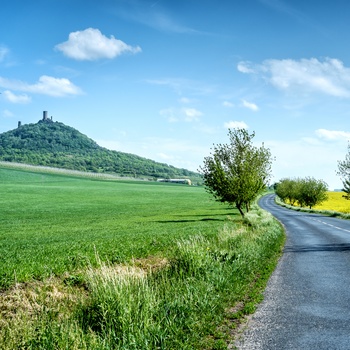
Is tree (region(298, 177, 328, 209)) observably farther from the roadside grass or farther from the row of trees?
the row of trees

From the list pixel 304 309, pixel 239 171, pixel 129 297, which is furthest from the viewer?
pixel 239 171

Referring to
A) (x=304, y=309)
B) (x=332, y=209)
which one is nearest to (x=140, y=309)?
(x=304, y=309)

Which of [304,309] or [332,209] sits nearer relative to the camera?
[304,309]

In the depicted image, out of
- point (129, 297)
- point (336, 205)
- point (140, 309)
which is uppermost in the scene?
point (336, 205)

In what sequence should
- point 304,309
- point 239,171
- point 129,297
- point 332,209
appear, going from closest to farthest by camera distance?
point 129,297 → point 304,309 → point 239,171 → point 332,209

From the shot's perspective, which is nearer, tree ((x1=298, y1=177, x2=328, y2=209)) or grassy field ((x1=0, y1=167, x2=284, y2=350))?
grassy field ((x1=0, y1=167, x2=284, y2=350))

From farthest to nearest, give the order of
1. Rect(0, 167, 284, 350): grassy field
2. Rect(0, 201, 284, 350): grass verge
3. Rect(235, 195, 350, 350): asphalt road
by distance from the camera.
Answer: Rect(235, 195, 350, 350): asphalt road → Rect(0, 167, 284, 350): grassy field → Rect(0, 201, 284, 350): grass verge

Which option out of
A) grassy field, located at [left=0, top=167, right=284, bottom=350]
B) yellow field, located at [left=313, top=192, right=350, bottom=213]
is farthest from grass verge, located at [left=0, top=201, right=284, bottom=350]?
yellow field, located at [left=313, top=192, right=350, bottom=213]

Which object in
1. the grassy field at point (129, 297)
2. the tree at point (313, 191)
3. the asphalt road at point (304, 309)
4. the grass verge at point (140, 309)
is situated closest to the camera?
the grass verge at point (140, 309)

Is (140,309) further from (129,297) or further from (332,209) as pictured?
(332,209)

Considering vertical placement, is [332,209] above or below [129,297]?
below

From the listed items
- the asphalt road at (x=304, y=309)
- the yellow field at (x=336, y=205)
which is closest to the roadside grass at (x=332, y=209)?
the yellow field at (x=336, y=205)

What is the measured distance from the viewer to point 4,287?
12602 millimetres

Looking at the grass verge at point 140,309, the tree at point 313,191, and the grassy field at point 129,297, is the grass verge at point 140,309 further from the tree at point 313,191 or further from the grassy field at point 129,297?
the tree at point 313,191
